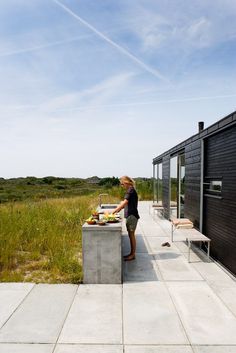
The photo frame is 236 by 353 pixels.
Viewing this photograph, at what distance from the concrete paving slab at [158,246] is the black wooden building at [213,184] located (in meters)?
0.81

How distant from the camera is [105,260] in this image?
5.14 metres

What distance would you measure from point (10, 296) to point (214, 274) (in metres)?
3.29

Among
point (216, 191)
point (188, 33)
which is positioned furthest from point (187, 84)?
point (216, 191)

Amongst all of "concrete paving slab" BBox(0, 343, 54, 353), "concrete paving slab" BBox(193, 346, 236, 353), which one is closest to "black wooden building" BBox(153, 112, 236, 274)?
"concrete paving slab" BBox(193, 346, 236, 353)

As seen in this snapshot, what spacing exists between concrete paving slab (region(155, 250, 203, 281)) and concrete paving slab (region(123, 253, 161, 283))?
5.2 inches

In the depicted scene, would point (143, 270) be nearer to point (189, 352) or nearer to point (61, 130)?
point (189, 352)

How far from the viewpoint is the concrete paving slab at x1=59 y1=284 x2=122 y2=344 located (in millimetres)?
3414

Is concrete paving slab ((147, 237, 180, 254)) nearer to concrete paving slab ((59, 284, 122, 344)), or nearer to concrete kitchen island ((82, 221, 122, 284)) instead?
concrete kitchen island ((82, 221, 122, 284))

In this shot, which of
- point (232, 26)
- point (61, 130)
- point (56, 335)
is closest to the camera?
point (56, 335)

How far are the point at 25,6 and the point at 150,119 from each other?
885cm

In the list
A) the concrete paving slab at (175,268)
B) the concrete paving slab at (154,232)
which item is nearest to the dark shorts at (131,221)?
the concrete paving slab at (175,268)

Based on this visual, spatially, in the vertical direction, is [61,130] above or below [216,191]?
above

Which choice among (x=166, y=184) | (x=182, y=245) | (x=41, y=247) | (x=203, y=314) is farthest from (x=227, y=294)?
(x=166, y=184)

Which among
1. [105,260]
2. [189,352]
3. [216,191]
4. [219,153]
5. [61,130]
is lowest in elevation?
[189,352]
